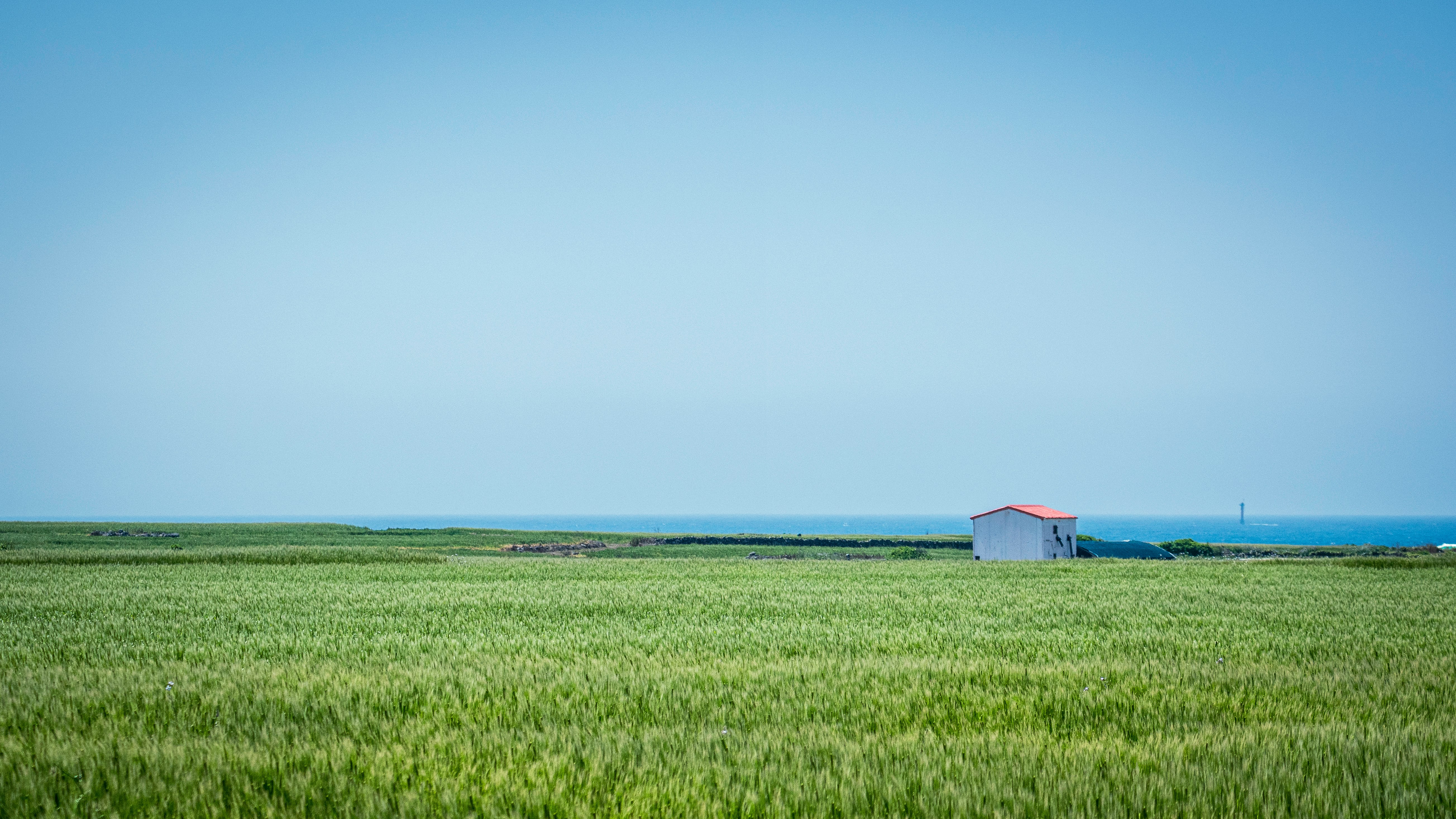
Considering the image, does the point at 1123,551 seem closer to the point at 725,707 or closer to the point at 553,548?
the point at 553,548

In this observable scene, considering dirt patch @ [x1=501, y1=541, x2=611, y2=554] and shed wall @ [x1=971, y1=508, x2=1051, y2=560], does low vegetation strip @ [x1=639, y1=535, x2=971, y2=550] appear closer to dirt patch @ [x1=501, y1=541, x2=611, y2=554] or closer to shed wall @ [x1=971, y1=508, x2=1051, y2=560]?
dirt patch @ [x1=501, y1=541, x2=611, y2=554]

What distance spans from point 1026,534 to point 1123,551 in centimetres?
Answer: 888

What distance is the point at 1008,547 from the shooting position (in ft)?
133

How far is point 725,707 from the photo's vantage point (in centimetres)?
774

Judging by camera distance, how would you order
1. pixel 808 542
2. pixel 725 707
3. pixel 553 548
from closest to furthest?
pixel 725 707
pixel 553 548
pixel 808 542

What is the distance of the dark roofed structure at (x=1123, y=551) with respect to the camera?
44.2 metres

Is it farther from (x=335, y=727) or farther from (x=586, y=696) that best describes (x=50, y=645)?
(x=586, y=696)

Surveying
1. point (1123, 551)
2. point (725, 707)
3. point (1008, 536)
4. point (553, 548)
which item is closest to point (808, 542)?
point (553, 548)

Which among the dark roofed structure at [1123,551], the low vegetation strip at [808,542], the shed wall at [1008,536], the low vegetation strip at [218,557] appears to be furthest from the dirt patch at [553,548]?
the dark roofed structure at [1123,551]

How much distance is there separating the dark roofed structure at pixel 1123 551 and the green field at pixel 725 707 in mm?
27583

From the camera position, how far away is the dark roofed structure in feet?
145

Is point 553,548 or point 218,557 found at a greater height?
point 218,557

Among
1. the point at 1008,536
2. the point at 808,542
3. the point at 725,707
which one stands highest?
the point at 725,707

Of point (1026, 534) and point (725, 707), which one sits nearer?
point (725, 707)
